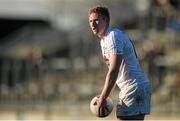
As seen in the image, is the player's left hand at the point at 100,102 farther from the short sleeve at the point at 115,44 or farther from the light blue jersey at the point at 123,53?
the short sleeve at the point at 115,44

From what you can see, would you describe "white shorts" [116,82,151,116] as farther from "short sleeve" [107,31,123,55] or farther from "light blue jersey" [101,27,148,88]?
"short sleeve" [107,31,123,55]

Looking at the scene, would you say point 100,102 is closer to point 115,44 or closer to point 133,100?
point 133,100

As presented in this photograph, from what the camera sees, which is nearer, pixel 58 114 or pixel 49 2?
pixel 58 114

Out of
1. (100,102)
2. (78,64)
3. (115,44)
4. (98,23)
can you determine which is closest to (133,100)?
(100,102)

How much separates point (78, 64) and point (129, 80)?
50.4 feet

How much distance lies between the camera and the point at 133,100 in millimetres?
9625

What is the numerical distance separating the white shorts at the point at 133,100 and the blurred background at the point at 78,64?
9.06m

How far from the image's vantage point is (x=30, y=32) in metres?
29.2

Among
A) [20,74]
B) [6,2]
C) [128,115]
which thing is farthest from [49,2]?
[128,115]

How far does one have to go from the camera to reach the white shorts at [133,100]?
9602mm

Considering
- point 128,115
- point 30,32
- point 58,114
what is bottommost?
point 128,115

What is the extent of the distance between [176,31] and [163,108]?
8.62ft

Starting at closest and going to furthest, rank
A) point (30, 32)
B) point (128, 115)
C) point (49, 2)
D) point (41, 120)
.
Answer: point (128, 115), point (41, 120), point (30, 32), point (49, 2)

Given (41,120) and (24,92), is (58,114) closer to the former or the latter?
(41,120)
